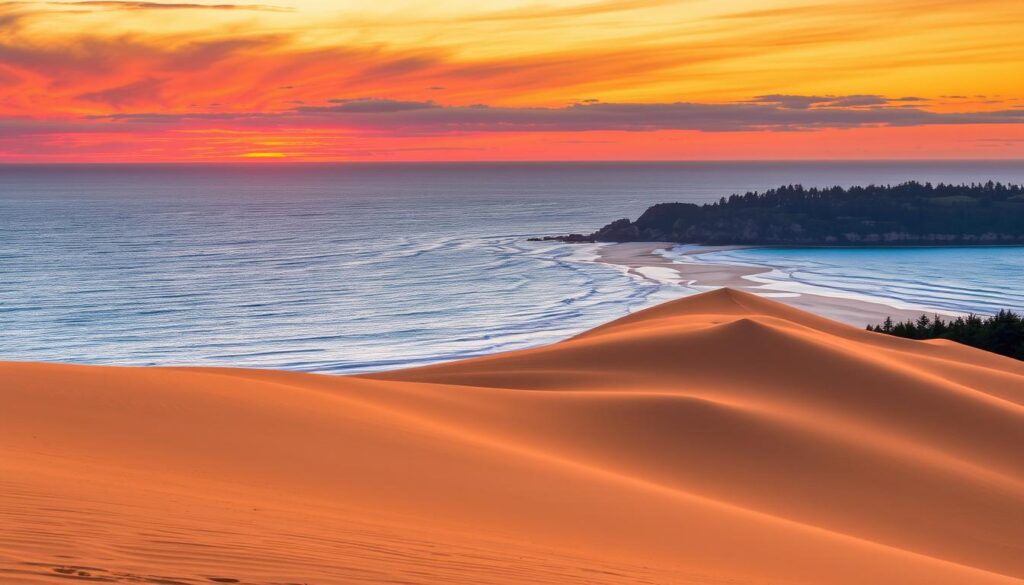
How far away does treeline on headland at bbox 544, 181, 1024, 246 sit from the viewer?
361 feet

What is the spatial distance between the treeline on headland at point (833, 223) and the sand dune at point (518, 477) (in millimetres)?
84653

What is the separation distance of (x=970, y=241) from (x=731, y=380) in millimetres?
96589

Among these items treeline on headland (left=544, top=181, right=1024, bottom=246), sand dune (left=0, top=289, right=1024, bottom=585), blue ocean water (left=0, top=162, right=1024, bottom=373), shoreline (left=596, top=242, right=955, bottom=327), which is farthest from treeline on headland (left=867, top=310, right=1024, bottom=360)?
treeline on headland (left=544, top=181, right=1024, bottom=246)

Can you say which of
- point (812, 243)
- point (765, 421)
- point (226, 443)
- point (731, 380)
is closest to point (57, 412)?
point (226, 443)

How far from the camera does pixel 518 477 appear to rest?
43.6 ft

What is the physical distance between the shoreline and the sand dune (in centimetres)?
3515

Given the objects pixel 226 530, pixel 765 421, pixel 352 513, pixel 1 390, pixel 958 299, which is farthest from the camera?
pixel 958 299

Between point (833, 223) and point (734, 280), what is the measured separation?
136 feet

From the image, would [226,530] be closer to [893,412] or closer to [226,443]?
[226,443]

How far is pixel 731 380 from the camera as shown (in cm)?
2564

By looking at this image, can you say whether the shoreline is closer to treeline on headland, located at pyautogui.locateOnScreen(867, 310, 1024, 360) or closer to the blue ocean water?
the blue ocean water

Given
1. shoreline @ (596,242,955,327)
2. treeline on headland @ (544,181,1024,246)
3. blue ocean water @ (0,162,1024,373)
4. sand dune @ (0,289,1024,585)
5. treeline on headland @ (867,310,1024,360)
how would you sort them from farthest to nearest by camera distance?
treeline on headland @ (544,181,1024,246) < shoreline @ (596,242,955,327) < blue ocean water @ (0,162,1024,373) < treeline on headland @ (867,310,1024,360) < sand dune @ (0,289,1024,585)

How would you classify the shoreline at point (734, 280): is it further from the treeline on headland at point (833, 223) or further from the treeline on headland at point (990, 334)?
the treeline on headland at point (990, 334)

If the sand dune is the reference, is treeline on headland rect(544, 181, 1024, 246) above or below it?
above
